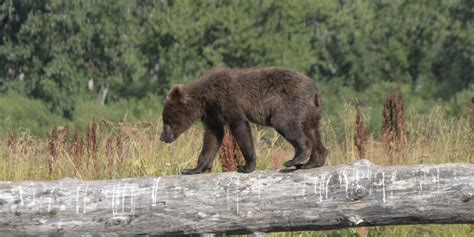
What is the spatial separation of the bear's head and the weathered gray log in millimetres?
1859

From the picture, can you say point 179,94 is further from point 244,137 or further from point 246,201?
point 246,201

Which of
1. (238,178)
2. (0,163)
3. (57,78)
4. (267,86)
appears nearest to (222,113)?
(267,86)

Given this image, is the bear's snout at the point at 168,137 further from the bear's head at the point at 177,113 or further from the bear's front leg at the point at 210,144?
the bear's front leg at the point at 210,144

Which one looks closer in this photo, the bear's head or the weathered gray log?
the weathered gray log

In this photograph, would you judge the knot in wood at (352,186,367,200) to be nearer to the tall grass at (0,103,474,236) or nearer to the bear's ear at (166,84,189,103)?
the bear's ear at (166,84,189,103)

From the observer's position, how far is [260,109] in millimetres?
7652

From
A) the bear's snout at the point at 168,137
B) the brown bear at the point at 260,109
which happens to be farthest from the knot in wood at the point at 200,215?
the bear's snout at the point at 168,137

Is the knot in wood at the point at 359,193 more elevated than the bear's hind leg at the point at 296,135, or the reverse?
the bear's hind leg at the point at 296,135

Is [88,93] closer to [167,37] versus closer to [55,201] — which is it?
[167,37]

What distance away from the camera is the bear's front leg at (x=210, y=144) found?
796cm

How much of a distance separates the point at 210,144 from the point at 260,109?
0.60m

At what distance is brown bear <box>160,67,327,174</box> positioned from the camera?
750 cm

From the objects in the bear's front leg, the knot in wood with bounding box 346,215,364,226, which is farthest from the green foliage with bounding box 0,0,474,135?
the knot in wood with bounding box 346,215,364,226

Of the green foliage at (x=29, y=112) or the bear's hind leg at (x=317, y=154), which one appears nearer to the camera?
the bear's hind leg at (x=317, y=154)
